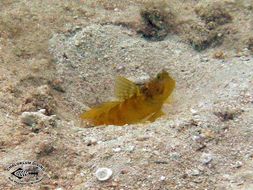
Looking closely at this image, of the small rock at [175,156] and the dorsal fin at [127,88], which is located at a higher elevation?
the dorsal fin at [127,88]

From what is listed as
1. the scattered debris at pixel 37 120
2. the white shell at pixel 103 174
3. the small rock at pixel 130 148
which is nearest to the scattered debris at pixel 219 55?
the small rock at pixel 130 148

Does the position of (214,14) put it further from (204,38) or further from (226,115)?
(226,115)

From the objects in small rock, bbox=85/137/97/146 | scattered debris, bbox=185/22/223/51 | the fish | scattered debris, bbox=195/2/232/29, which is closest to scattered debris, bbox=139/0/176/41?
scattered debris, bbox=185/22/223/51

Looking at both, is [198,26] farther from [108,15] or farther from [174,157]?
[174,157]

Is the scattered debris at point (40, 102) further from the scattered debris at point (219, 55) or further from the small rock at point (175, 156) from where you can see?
the scattered debris at point (219, 55)

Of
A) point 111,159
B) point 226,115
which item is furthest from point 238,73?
point 111,159

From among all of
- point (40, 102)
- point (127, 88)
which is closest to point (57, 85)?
point (40, 102)
